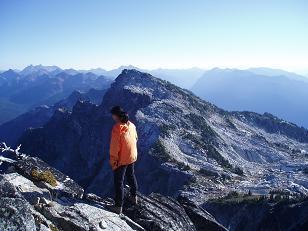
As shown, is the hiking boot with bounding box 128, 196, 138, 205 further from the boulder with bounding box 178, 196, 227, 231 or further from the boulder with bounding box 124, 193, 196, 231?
the boulder with bounding box 178, 196, 227, 231

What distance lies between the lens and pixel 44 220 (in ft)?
47.4

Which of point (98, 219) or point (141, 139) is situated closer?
point (98, 219)

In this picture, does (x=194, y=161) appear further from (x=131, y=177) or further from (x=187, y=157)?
(x=131, y=177)

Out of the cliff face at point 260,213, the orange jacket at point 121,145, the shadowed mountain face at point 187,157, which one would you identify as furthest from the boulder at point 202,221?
the shadowed mountain face at point 187,157

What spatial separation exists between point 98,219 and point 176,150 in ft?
412

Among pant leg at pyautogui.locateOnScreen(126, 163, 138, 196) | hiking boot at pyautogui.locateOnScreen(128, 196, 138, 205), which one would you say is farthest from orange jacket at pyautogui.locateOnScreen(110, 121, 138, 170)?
hiking boot at pyautogui.locateOnScreen(128, 196, 138, 205)

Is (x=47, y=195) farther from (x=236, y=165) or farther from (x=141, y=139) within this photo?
(x=236, y=165)

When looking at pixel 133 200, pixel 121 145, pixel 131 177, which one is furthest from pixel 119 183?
pixel 133 200

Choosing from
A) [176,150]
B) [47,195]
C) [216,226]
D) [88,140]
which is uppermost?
[47,195]

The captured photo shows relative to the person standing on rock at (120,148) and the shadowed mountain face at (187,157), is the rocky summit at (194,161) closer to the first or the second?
the shadowed mountain face at (187,157)

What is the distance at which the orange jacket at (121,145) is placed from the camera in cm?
1777

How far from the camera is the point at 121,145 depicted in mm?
17906

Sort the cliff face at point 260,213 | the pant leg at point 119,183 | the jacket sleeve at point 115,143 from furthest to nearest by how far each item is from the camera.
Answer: the cliff face at point 260,213 < the pant leg at point 119,183 < the jacket sleeve at point 115,143

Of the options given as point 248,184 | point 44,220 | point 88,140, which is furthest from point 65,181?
point 88,140
